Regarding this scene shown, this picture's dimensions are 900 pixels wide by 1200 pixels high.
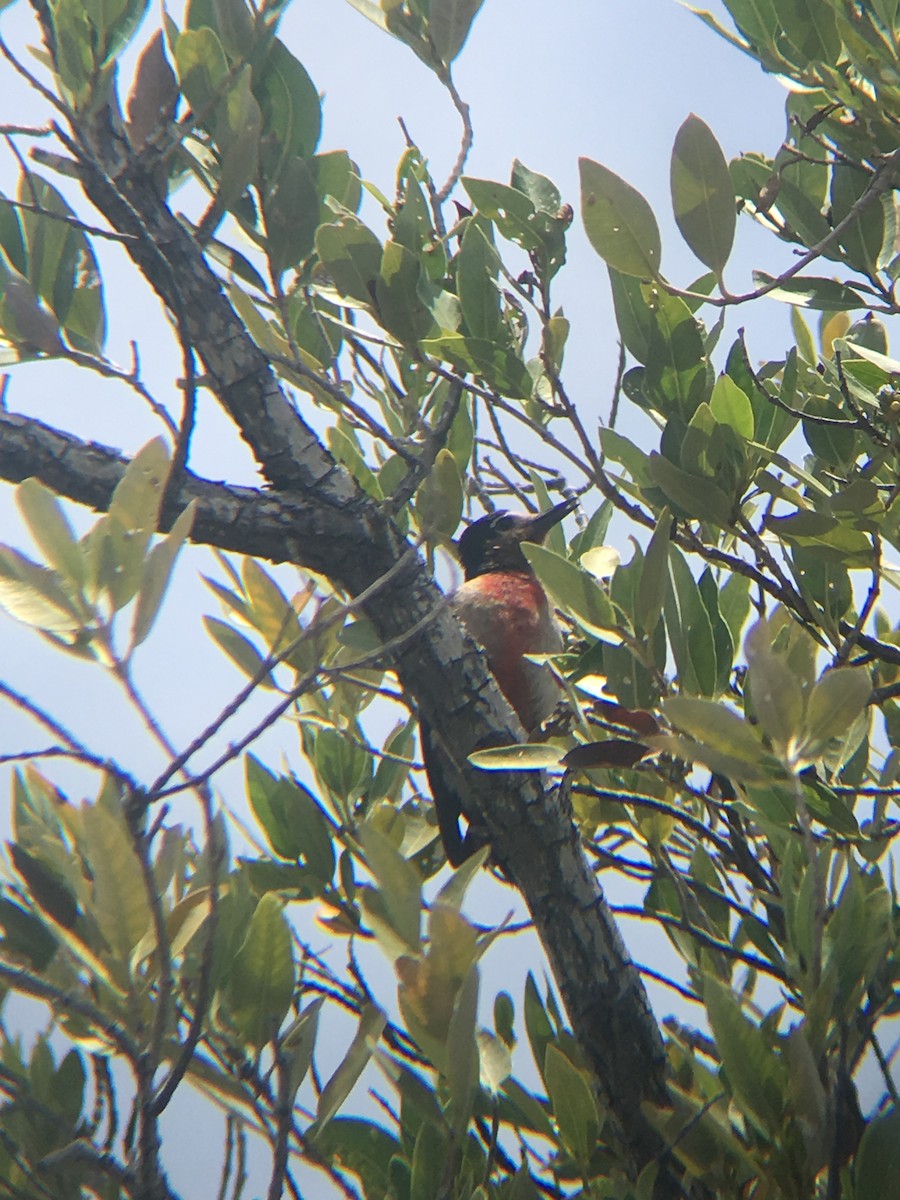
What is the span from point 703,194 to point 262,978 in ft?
3.51

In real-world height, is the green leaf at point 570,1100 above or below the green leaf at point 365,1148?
above

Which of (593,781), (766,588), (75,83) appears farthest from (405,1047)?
(75,83)

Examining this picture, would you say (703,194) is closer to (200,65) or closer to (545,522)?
(200,65)

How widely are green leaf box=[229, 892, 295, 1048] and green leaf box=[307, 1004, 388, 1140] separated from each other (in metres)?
0.11

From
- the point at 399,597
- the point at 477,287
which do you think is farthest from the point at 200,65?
the point at 399,597

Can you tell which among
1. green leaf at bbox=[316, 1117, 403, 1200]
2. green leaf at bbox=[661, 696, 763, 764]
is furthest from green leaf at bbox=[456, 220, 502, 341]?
green leaf at bbox=[316, 1117, 403, 1200]

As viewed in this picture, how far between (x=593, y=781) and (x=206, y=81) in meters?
1.31

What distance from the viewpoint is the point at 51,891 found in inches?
42.9

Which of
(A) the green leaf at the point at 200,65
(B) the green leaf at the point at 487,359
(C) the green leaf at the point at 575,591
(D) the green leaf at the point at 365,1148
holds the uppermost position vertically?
(A) the green leaf at the point at 200,65

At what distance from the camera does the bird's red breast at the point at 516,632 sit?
9.56ft

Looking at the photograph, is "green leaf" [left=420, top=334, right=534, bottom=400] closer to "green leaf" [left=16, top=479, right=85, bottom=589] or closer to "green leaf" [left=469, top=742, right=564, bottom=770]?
"green leaf" [left=469, top=742, right=564, bottom=770]

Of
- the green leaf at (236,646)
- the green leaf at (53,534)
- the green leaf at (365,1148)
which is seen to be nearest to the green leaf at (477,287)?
the green leaf at (236,646)

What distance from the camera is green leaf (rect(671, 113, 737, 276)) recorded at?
52.9 inches

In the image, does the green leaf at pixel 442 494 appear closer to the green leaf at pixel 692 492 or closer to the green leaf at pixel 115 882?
the green leaf at pixel 692 492
